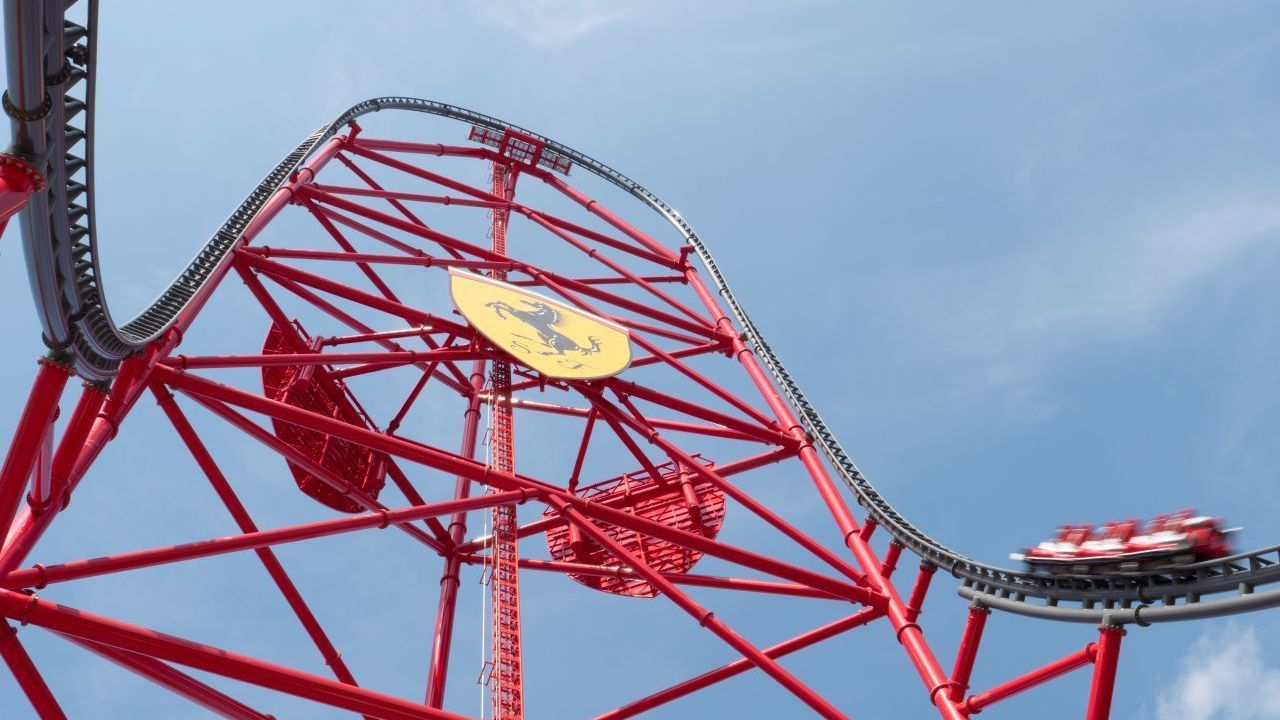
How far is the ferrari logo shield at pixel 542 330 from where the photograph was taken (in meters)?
16.3

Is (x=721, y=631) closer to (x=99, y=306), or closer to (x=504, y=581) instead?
(x=504, y=581)

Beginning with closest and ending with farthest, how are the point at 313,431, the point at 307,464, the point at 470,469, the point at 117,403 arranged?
the point at 117,403
the point at 470,469
the point at 307,464
the point at 313,431

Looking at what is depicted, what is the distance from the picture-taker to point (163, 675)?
10547mm

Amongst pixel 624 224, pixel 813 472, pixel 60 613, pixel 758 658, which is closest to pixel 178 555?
pixel 60 613

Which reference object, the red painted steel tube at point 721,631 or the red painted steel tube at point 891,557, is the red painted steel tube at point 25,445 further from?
the red painted steel tube at point 891,557

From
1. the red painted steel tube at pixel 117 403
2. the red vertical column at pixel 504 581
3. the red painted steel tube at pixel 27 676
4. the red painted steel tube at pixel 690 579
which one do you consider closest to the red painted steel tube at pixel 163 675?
the red painted steel tube at pixel 27 676

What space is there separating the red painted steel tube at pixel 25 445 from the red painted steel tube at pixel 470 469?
3.42 m

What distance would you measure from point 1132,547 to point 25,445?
384 inches

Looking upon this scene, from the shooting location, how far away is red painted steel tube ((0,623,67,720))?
32.6ft

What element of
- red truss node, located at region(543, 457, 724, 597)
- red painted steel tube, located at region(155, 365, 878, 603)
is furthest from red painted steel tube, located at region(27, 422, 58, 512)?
red truss node, located at region(543, 457, 724, 597)

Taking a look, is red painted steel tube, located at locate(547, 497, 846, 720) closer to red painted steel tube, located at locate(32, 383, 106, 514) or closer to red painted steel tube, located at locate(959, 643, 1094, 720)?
red painted steel tube, located at locate(959, 643, 1094, 720)

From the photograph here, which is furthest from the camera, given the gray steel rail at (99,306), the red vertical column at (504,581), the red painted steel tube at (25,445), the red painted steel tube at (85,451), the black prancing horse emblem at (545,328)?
the black prancing horse emblem at (545,328)

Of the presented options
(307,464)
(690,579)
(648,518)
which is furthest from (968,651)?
(307,464)

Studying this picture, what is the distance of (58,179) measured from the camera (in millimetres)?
8734
